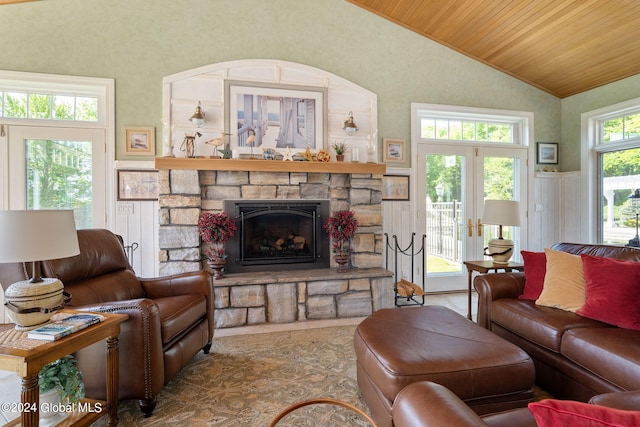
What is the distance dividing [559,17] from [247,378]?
14.8 ft

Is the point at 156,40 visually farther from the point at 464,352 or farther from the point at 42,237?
the point at 464,352

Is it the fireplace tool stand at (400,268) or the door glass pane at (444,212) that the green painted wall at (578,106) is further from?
the fireplace tool stand at (400,268)

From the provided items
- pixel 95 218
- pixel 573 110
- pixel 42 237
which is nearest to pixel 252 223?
pixel 95 218

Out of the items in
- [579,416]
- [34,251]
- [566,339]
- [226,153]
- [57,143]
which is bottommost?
[566,339]

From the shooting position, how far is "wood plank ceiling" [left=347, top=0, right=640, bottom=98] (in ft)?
10.8

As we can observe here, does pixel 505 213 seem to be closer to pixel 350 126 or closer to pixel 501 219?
pixel 501 219

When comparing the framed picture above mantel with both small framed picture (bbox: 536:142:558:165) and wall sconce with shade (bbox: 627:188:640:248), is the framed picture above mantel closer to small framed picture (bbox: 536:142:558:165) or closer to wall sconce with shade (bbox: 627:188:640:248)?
small framed picture (bbox: 536:142:558:165)

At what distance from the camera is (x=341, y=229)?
11.8 feet

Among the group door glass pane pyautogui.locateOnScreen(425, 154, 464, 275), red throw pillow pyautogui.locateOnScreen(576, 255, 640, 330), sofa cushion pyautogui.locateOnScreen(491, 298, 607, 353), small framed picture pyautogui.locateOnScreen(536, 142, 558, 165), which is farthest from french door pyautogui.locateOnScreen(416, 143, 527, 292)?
red throw pillow pyautogui.locateOnScreen(576, 255, 640, 330)

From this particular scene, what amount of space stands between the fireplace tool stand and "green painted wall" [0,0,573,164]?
145cm

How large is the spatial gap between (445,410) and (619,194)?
15.9 feet

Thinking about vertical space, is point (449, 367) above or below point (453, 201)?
below

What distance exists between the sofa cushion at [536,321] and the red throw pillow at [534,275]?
0.10 meters

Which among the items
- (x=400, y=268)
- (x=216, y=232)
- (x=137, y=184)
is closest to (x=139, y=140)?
(x=137, y=184)
